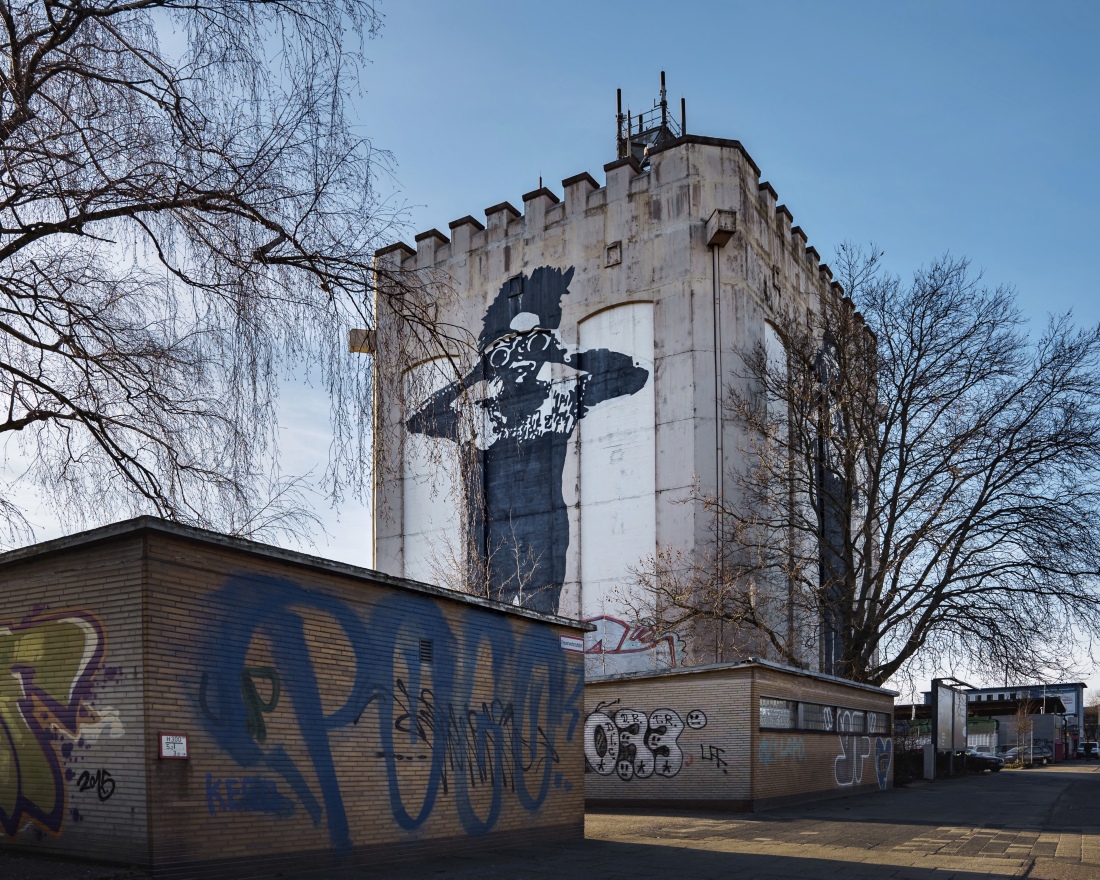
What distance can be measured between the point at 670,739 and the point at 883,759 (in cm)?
1426

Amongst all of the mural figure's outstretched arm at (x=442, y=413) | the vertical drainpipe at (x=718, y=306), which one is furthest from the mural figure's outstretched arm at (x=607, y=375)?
the mural figure's outstretched arm at (x=442, y=413)

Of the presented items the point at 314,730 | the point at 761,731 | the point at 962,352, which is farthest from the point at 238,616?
the point at 962,352

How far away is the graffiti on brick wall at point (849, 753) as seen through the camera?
28.2m

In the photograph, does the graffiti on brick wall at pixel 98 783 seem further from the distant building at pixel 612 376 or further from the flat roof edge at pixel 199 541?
the distant building at pixel 612 376

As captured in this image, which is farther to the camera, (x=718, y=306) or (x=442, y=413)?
(x=718, y=306)

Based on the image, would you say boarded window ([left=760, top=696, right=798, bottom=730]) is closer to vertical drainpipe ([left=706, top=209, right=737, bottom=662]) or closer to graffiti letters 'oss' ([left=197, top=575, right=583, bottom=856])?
graffiti letters 'oss' ([left=197, top=575, right=583, bottom=856])

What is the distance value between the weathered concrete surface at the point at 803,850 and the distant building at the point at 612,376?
938 cm

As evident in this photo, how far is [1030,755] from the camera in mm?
73875

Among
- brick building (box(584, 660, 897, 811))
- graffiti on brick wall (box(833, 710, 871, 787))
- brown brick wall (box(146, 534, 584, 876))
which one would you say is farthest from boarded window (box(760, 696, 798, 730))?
brown brick wall (box(146, 534, 584, 876))

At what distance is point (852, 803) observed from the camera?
25.4m

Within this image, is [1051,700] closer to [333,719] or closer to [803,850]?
[803,850]

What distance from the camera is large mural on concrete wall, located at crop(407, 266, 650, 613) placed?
112 ft

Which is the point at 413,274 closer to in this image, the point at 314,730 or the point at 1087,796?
the point at 314,730

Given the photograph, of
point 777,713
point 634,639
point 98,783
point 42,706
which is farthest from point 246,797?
point 634,639
